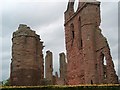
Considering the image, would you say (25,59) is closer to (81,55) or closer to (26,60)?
(26,60)

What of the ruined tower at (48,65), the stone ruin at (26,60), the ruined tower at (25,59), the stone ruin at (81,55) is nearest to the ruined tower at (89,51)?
the stone ruin at (81,55)

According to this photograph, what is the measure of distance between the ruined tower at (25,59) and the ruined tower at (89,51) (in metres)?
3.86

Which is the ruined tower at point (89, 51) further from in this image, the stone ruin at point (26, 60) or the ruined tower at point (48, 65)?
the ruined tower at point (48, 65)

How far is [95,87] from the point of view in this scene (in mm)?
20719

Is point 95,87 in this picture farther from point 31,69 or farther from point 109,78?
point 31,69

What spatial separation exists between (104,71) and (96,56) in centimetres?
148

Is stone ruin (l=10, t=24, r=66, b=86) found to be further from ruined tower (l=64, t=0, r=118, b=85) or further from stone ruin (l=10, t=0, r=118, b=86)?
ruined tower (l=64, t=0, r=118, b=85)

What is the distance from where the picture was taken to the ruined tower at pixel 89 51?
25812 mm

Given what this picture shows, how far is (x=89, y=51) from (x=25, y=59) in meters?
5.65

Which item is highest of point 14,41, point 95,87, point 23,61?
point 14,41

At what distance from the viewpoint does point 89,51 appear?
26828 mm

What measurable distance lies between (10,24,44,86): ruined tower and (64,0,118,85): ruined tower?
386cm

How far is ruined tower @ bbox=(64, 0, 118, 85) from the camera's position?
2581cm

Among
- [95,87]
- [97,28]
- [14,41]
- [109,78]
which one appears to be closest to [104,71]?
[109,78]
